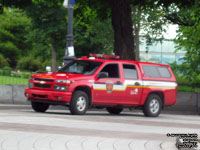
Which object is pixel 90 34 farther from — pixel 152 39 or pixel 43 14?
pixel 152 39

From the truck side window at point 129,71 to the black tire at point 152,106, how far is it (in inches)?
37.3

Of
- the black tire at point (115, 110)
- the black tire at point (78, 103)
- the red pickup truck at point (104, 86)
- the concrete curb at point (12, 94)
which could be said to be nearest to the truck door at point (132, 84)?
the red pickup truck at point (104, 86)

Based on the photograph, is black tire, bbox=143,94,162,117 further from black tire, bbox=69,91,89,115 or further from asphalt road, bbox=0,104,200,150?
asphalt road, bbox=0,104,200,150

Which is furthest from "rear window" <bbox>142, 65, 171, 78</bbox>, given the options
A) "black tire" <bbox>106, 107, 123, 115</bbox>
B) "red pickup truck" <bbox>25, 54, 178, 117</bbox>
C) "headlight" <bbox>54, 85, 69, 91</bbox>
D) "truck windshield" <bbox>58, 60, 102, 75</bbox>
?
"headlight" <bbox>54, 85, 69, 91</bbox>

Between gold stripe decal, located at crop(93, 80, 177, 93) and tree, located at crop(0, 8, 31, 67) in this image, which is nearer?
gold stripe decal, located at crop(93, 80, 177, 93)

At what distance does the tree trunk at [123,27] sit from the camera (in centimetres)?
2547

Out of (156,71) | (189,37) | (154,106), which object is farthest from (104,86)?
(189,37)

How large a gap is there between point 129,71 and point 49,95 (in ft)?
9.79

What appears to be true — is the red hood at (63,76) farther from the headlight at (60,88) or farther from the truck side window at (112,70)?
the truck side window at (112,70)

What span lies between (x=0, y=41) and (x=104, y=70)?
269 ft

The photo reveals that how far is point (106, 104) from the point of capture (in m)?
19.3

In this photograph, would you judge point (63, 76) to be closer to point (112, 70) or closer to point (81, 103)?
point (81, 103)

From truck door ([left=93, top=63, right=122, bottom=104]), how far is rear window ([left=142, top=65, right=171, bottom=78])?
49.3 inches

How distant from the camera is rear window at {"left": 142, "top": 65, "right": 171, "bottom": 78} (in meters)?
20.5
